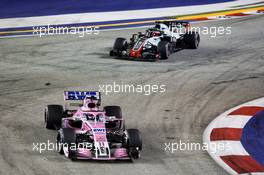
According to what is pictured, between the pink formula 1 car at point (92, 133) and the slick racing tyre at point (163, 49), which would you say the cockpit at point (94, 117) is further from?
the slick racing tyre at point (163, 49)

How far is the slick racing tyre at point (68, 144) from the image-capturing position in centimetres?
1302

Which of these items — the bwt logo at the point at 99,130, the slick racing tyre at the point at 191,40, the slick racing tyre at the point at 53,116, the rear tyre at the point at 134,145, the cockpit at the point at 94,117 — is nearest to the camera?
the rear tyre at the point at 134,145

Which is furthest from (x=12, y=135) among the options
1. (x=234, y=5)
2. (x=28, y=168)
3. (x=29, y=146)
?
(x=234, y=5)

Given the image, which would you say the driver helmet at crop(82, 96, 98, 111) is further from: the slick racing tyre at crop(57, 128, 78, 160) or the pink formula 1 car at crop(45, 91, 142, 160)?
the slick racing tyre at crop(57, 128, 78, 160)

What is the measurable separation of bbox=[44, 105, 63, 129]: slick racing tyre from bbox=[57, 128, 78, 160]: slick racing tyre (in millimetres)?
1452

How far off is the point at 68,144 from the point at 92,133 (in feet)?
2.30

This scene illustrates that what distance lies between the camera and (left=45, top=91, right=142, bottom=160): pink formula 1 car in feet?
42.9

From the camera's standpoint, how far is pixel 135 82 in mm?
19594

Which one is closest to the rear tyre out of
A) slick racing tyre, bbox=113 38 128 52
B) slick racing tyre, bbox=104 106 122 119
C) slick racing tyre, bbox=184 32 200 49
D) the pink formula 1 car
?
the pink formula 1 car

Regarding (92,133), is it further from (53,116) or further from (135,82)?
(135,82)

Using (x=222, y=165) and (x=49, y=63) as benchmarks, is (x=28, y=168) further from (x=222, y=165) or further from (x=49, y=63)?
(x=49, y=63)

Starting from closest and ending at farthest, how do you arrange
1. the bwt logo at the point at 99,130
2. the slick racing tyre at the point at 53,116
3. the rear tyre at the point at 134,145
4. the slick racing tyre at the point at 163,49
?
the rear tyre at the point at 134,145 → the bwt logo at the point at 99,130 → the slick racing tyre at the point at 53,116 → the slick racing tyre at the point at 163,49

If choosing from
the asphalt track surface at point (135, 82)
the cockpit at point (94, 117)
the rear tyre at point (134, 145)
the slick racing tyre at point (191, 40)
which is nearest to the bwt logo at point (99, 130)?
the cockpit at point (94, 117)

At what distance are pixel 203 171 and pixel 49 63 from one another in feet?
34.2
